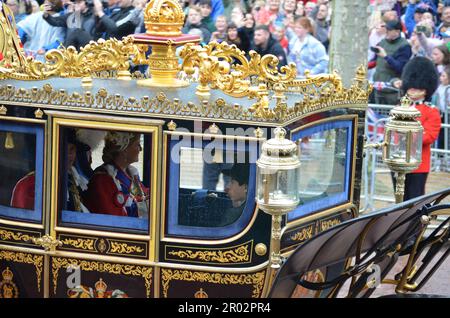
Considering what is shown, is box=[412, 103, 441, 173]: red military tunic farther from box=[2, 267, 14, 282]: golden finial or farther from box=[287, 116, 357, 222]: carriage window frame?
box=[2, 267, 14, 282]: golden finial

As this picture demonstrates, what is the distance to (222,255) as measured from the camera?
19.6ft

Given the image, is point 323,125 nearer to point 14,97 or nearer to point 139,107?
point 139,107

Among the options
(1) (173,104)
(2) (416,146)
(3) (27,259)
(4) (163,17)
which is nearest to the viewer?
(1) (173,104)

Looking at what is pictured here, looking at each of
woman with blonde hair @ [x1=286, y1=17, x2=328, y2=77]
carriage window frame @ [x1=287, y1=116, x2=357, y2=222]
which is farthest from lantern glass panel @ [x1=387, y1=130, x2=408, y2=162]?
woman with blonde hair @ [x1=286, y1=17, x2=328, y2=77]

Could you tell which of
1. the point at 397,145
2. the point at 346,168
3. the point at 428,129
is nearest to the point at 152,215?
the point at 346,168

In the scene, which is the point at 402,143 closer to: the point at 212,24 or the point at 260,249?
the point at 260,249

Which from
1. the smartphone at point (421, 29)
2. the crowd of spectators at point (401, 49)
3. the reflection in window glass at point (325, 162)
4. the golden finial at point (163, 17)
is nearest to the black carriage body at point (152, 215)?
the reflection in window glass at point (325, 162)

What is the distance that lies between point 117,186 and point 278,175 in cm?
114

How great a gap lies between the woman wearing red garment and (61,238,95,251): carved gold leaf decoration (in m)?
0.20

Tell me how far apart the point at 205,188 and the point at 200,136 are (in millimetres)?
479

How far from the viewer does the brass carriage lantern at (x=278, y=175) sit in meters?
5.45

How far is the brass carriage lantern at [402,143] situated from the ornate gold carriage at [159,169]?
0.58m

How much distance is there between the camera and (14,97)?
6168mm
